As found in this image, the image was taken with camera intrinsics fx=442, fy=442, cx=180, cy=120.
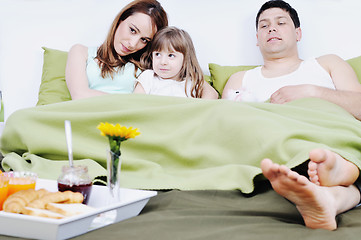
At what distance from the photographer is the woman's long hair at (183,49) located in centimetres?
218

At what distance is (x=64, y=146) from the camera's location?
56.9 inches

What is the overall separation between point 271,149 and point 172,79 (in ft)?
3.72

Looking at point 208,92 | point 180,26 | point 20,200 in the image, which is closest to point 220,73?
point 208,92

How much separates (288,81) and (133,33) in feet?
2.70

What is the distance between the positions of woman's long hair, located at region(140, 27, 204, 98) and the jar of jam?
122 centimetres

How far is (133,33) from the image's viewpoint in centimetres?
228

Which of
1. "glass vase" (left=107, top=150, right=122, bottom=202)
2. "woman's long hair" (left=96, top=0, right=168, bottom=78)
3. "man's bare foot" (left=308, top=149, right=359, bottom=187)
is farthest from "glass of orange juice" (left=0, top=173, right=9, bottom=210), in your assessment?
"woman's long hair" (left=96, top=0, right=168, bottom=78)

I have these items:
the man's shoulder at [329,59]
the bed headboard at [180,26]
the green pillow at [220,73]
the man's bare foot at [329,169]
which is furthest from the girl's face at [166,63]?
the man's bare foot at [329,169]

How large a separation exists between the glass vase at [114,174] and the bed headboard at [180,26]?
1.71m

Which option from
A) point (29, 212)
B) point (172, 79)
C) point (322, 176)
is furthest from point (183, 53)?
point (29, 212)

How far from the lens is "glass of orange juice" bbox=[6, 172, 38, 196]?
100 cm

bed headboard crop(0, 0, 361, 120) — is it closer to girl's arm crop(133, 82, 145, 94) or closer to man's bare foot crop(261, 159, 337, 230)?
girl's arm crop(133, 82, 145, 94)

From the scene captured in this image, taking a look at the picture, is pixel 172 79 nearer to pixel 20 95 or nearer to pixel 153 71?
pixel 153 71

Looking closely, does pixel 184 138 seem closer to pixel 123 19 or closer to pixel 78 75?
pixel 78 75
